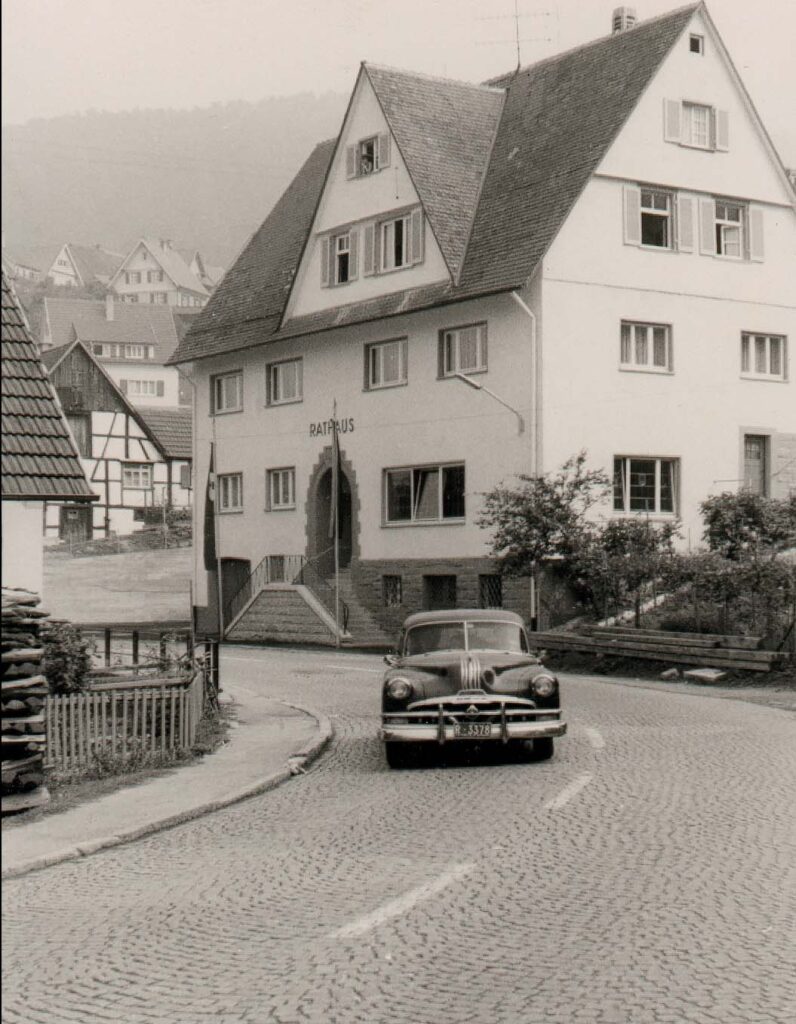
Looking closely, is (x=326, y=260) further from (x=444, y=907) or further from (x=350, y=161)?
(x=444, y=907)

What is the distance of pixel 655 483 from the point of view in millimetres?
35531

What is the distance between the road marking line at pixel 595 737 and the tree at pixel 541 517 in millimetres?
13919

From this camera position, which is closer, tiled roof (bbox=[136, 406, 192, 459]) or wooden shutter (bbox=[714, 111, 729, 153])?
wooden shutter (bbox=[714, 111, 729, 153])

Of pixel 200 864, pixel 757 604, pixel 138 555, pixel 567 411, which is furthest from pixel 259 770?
pixel 138 555

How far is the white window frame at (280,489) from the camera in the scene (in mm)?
42844

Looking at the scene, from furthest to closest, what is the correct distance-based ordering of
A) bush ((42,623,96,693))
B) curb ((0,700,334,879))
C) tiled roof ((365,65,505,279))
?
tiled roof ((365,65,505,279)) < bush ((42,623,96,693)) < curb ((0,700,334,879))

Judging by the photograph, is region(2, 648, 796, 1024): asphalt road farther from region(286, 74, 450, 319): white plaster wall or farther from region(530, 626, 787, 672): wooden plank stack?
region(286, 74, 450, 319): white plaster wall

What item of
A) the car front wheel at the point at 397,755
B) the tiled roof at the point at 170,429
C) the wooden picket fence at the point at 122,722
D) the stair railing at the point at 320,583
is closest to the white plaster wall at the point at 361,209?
the stair railing at the point at 320,583

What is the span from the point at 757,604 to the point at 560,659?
4.80 meters

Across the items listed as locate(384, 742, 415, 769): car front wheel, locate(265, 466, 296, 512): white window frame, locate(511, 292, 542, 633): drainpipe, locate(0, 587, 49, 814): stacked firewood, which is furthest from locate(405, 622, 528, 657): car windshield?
locate(265, 466, 296, 512): white window frame

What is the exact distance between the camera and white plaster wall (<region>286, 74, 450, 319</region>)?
3794cm

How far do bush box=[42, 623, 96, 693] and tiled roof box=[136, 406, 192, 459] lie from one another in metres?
55.3

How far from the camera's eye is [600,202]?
35.1 m

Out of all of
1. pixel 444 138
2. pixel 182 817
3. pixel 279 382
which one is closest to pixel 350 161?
pixel 444 138
